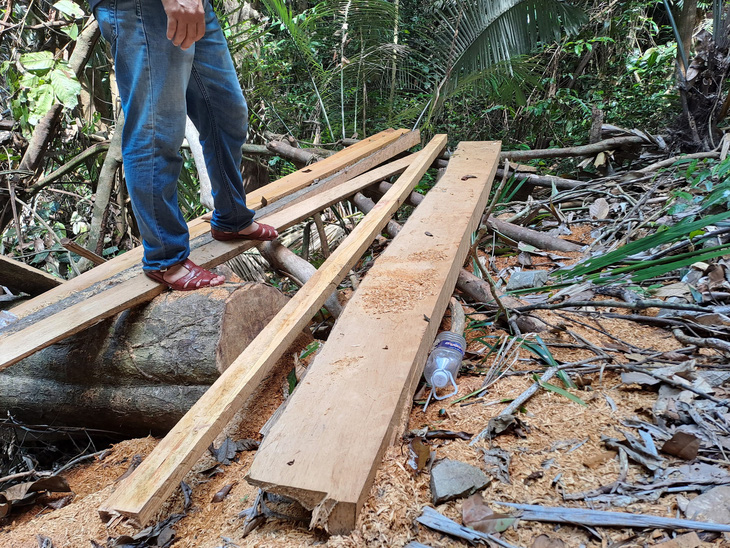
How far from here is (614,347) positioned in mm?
1615

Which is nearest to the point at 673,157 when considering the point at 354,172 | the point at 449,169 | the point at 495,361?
the point at 449,169

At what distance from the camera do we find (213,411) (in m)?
1.22

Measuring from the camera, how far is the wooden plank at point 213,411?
1.01 m

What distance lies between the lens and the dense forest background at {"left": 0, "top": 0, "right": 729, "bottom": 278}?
133 inches

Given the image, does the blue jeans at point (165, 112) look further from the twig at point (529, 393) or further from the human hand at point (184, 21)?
the twig at point (529, 393)

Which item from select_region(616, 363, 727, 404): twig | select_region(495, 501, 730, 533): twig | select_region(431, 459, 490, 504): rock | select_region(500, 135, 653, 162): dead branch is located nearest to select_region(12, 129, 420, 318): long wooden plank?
select_region(500, 135, 653, 162): dead branch

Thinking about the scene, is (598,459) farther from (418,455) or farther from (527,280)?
(527,280)

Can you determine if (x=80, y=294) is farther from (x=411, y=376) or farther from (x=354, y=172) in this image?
(x=354, y=172)

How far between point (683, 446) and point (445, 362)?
26.9 inches

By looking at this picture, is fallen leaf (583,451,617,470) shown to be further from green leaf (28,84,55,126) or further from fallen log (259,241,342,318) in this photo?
green leaf (28,84,55,126)

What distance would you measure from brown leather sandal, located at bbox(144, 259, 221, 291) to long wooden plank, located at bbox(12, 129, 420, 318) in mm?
395

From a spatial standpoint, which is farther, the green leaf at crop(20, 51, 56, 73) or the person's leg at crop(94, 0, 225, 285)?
the green leaf at crop(20, 51, 56, 73)

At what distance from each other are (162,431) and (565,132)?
583cm

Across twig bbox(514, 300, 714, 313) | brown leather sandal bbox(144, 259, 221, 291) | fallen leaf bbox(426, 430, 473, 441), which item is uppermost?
brown leather sandal bbox(144, 259, 221, 291)
